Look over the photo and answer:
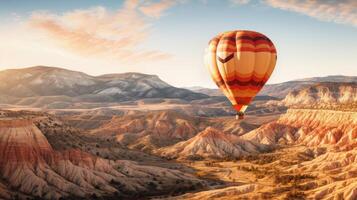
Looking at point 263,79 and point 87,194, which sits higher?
point 263,79

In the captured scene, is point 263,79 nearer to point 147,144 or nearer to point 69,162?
point 69,162

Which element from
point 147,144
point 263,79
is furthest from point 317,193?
point 147,144

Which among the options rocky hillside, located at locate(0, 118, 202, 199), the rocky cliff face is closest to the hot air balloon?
rocky hillside, located at locate(0, 118, 202, 199)

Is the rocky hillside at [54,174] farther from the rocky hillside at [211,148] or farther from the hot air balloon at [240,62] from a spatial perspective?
the rocky hillside at [211,148]

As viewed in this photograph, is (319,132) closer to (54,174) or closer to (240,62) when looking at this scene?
(54,174)

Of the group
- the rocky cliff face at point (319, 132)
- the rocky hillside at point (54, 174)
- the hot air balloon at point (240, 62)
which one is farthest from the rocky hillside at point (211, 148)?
the hot air balloon at point (240, 62)

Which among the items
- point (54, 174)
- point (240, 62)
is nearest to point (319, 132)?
point (54, 174)
